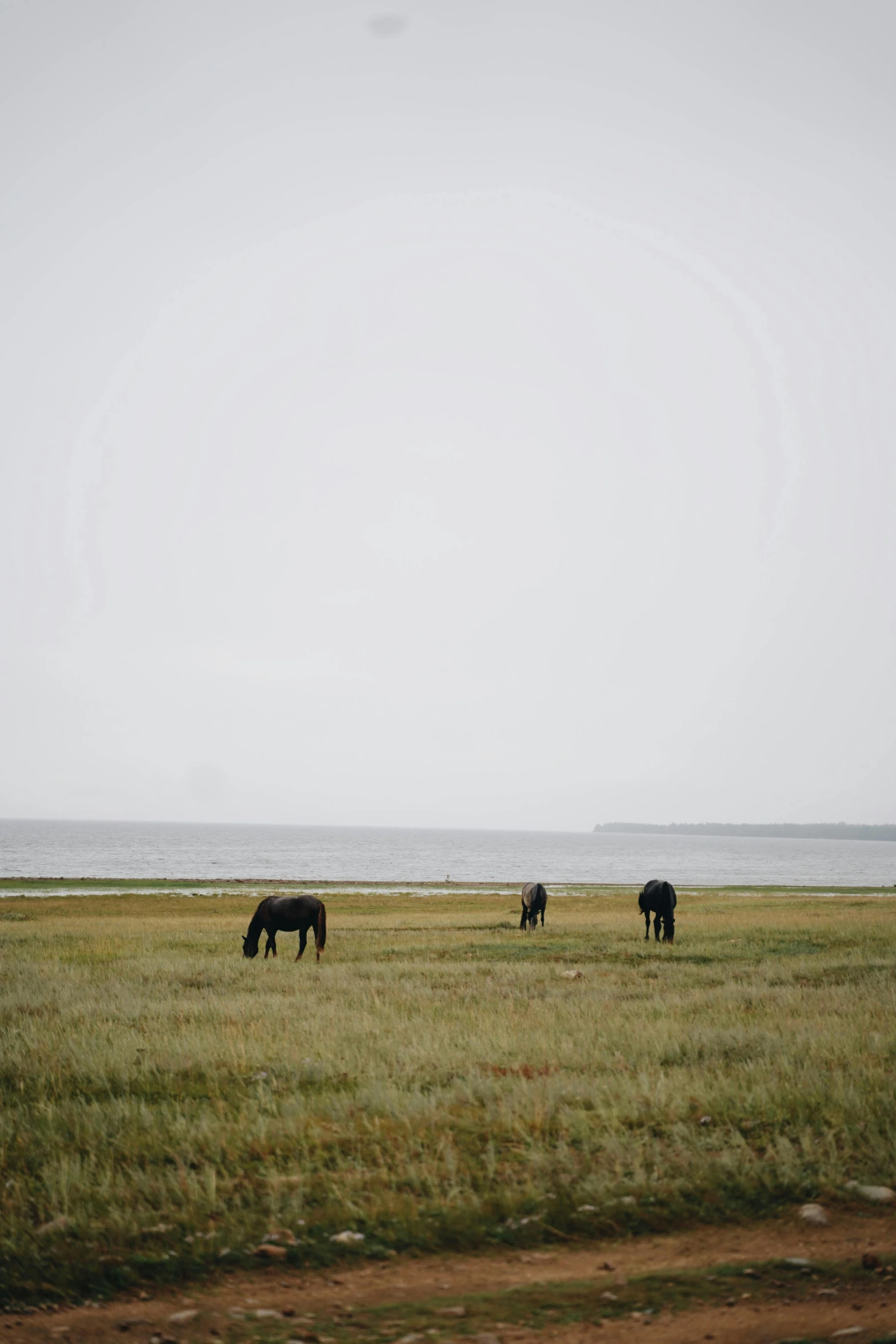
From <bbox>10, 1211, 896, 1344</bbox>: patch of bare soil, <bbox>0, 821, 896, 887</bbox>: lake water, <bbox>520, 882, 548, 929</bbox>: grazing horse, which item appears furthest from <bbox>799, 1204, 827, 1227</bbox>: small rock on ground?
<bbox>0, 821, 896, 887</bbox>: lake water

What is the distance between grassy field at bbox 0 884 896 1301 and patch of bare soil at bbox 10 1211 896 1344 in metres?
0.28

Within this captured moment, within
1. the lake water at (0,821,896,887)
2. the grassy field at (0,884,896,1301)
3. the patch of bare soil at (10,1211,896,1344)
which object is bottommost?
the lake water at (0,821,896,887)

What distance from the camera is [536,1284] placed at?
5594 millimetres

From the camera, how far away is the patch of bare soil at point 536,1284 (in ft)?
16.2

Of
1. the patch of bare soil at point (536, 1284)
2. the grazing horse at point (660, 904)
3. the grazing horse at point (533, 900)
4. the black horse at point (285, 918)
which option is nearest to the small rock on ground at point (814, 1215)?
the patch of bare soil at point (536, 1284)

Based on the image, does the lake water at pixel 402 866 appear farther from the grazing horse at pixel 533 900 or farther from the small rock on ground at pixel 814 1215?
the small rock on ground at pixel 814 1215

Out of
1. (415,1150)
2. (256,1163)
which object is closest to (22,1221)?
(256,1163)

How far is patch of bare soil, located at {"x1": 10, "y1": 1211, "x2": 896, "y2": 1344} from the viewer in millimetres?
4945

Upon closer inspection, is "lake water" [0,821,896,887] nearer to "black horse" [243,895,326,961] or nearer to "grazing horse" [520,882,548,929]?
"grazing horse" [520,882,548,929]

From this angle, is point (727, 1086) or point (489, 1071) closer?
point (727, 1086)

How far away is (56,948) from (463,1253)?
25237 millimetres

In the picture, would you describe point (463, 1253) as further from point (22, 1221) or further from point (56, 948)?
point (56, 948)

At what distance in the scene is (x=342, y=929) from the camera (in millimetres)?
35719

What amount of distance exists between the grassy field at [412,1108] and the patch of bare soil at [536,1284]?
282 millimetres
